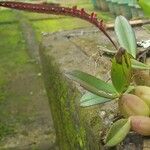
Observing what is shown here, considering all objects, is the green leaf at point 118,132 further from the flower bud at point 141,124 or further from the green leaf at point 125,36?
the green leaf at point 125,36

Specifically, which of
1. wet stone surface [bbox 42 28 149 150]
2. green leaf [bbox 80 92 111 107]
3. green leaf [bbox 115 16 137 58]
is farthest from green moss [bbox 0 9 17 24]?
green leaf [bbox 80 92 111 107]

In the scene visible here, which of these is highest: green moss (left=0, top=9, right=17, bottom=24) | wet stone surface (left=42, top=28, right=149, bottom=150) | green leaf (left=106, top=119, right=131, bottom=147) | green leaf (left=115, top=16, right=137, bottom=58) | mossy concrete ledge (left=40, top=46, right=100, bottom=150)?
green leaf (left=115, top=16, right=137, bottom=58)

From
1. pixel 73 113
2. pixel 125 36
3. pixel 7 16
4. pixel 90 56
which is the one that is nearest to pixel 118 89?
pixel 125 36

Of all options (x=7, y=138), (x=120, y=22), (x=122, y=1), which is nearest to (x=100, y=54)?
(x=120, y=22)

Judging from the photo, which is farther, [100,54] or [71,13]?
[100,54]

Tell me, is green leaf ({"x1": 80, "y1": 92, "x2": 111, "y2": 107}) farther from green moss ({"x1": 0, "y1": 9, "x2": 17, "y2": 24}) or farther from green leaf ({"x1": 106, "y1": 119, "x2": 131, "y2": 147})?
green moss ({"x1": 0, "y1": 9, "x2": 17, "y2": 24})

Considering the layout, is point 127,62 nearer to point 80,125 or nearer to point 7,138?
point 80,125

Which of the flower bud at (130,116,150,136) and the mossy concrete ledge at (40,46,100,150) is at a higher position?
the flower bud at (130,116,150,136)
